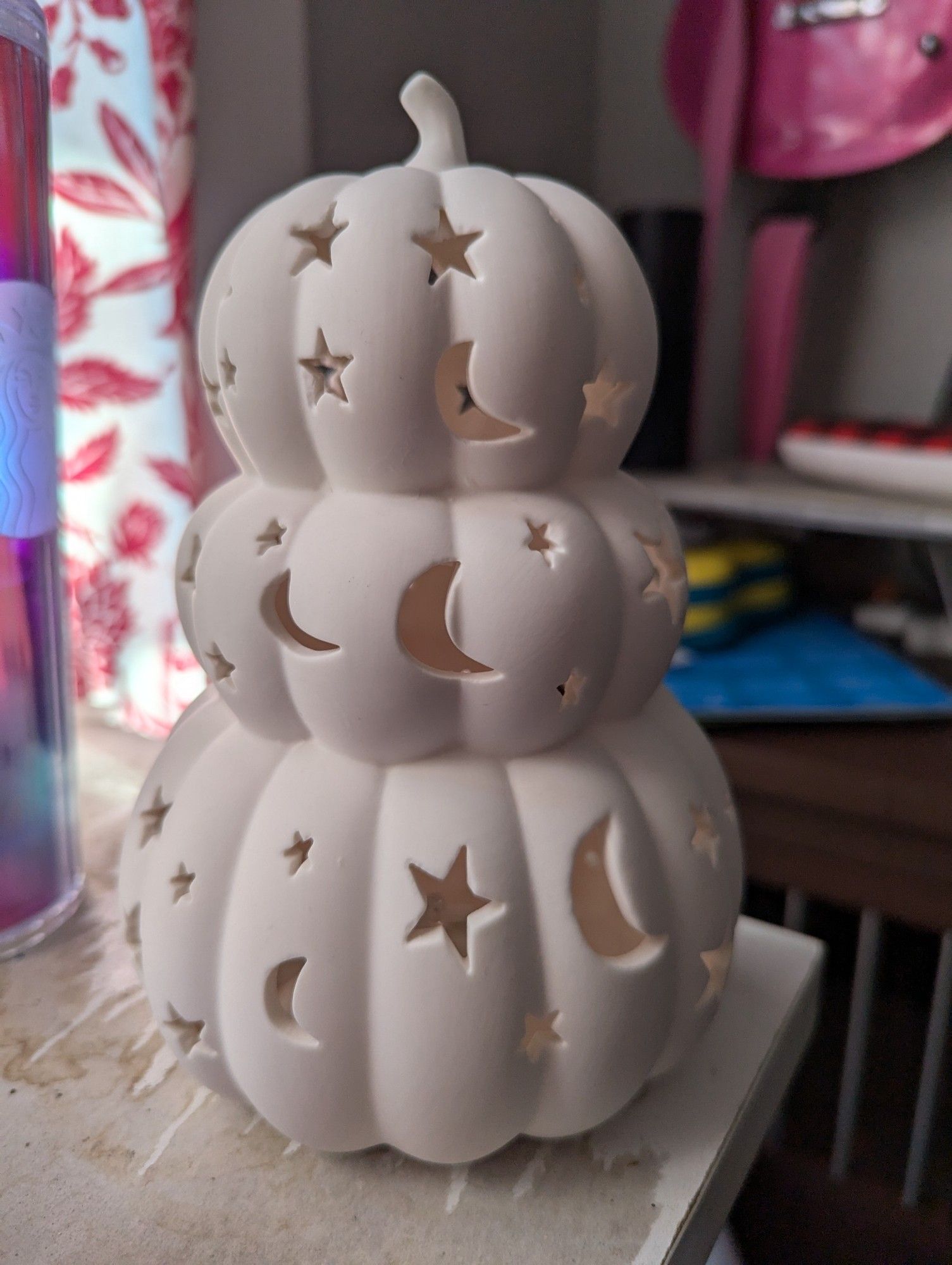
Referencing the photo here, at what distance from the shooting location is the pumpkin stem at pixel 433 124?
1.15 feet

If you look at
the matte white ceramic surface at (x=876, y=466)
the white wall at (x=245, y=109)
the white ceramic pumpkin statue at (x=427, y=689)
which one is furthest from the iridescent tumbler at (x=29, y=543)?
the matte white ceramic surface at (x=876, y=466)

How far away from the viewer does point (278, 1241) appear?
1.06 feet

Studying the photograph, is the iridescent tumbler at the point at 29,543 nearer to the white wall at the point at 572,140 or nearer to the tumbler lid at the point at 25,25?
the tumbler lid at the point at 25,25

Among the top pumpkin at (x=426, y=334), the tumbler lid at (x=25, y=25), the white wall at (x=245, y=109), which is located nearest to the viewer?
the top pumpkin at (x=426, y=334)

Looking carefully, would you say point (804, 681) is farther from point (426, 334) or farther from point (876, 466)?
point (426, 334)

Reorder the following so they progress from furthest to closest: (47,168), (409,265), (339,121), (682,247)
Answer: (682,247), (339,121), (47,168), (409,265)

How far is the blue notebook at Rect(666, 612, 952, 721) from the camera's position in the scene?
0.87 m

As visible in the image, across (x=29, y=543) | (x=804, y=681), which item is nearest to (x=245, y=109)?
(x=29, y=543)

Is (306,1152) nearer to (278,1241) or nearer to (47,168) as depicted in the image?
(278,1241)

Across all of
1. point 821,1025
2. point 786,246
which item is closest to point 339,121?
point 786,246

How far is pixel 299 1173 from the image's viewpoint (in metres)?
0.35

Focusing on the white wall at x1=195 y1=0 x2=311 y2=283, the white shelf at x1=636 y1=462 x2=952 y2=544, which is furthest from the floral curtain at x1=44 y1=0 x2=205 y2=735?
the white shelf at x1=636 y1=462 x2=952 y2=544

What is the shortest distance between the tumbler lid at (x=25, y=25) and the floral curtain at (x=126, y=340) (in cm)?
22

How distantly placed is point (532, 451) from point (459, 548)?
0.14 feet
